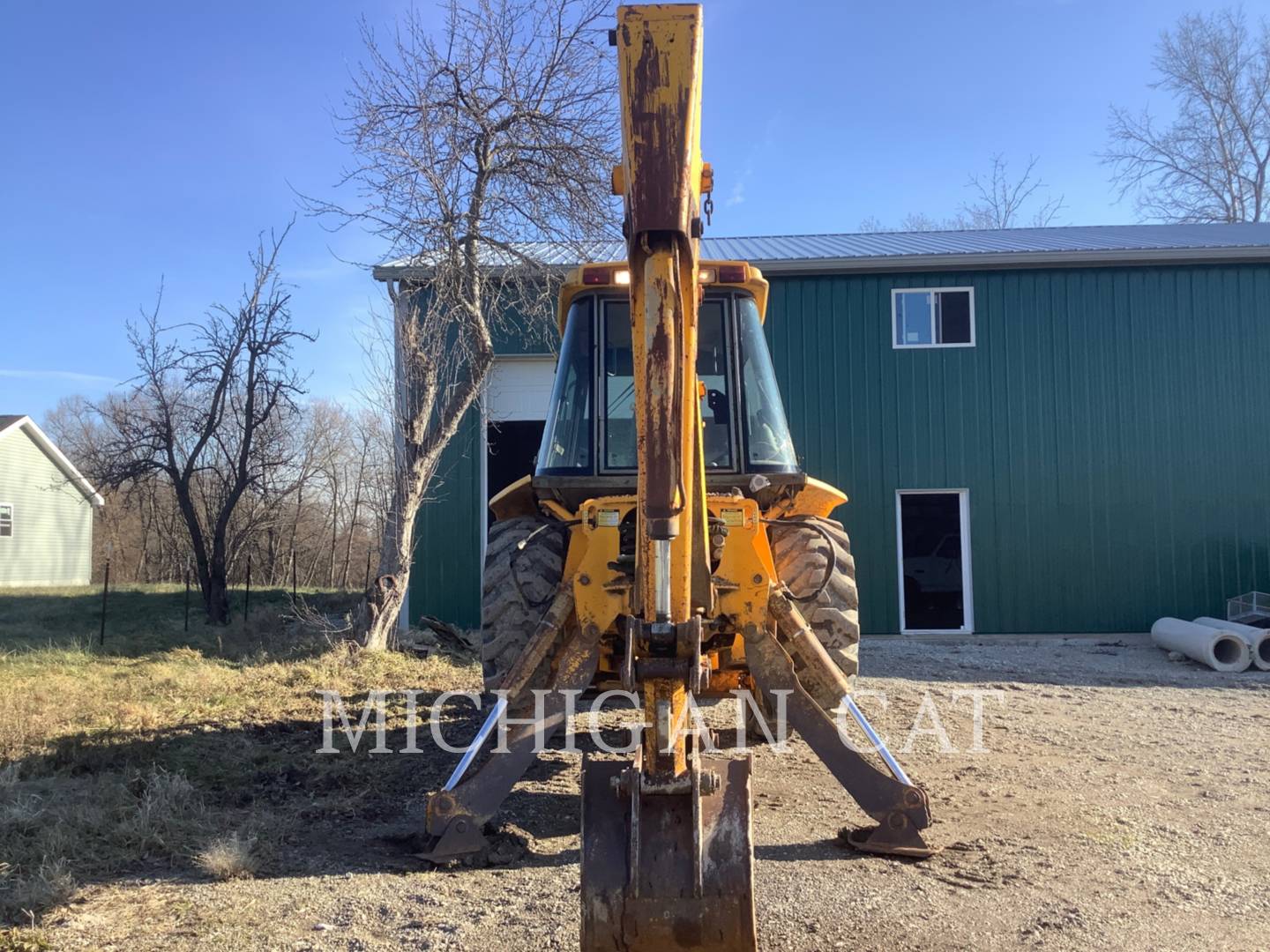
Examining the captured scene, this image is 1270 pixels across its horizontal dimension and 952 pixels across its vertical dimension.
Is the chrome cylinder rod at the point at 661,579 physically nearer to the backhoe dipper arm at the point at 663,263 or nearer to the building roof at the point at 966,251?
the backhoe dipper arm at the point at 663,263

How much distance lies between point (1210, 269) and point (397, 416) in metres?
11.2

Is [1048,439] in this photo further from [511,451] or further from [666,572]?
[666,572]

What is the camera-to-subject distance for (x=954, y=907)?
3.62 m

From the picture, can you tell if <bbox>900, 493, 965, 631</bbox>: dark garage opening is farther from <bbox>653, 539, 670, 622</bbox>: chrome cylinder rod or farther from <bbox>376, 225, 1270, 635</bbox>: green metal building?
<bbox>653, 539, 670, 622</bbox>: chrome cylinder rod

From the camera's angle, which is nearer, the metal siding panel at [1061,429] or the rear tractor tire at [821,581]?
the rear tractor tire at [821,581]

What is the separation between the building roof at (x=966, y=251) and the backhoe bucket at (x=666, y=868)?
7941 millimetres

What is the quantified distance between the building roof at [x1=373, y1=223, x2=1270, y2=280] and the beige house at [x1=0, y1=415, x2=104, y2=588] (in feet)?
86.6

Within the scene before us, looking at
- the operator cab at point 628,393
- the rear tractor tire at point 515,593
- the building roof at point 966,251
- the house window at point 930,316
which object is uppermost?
the building roof at point 966,251

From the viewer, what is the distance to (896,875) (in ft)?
12.9

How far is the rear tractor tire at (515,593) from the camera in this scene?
460cm

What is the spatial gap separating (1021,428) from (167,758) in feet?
36.3

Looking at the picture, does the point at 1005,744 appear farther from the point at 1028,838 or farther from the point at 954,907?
the point at 954,907

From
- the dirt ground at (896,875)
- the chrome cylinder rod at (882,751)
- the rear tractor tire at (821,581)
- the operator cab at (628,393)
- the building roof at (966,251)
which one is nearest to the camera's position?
the dirt ground at (896,875)

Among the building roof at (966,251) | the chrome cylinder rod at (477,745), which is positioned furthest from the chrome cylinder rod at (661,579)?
the building roof at (966,251)
